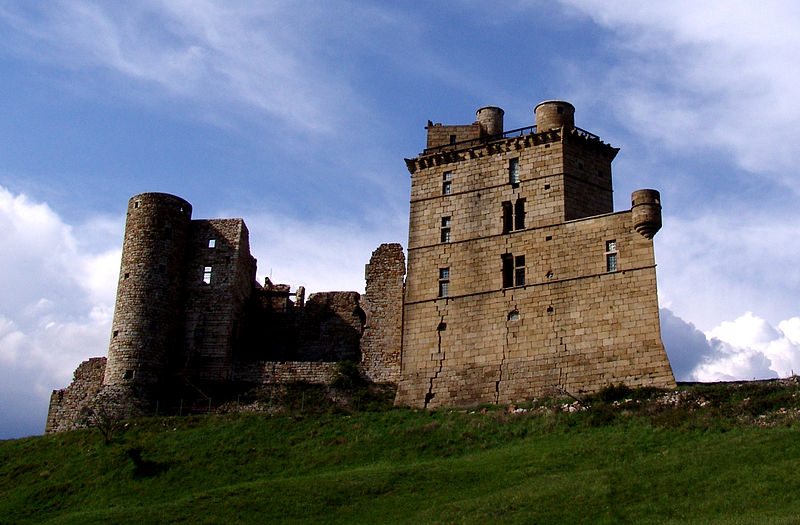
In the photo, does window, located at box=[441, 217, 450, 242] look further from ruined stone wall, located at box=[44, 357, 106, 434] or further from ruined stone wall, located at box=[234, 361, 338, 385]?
ruined stone wall, located at box=[44, 357, 106, 434]

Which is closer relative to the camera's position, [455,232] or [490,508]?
[490,508]

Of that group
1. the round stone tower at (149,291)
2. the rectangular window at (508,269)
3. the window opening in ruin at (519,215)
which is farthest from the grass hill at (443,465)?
the window opening in ruin at (519,215)

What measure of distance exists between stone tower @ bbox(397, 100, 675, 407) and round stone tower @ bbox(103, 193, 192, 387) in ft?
38.8

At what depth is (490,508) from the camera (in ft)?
97.8

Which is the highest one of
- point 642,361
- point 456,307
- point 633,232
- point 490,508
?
point 633,232

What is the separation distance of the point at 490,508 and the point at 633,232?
18306 millimetres

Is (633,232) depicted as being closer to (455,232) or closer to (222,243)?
(455,232)

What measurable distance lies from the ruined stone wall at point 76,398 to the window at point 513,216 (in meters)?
20.9

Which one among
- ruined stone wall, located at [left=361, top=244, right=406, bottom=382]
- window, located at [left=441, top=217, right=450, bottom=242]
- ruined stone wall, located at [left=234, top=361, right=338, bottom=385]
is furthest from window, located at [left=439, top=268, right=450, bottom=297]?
ruined stone wall, located at [left=234, top=361, right=338, bottom=385]

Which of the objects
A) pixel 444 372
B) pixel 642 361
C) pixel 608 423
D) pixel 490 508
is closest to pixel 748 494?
pixel 490 508

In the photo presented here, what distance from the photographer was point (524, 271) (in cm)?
4669

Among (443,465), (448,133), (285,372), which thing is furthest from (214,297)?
(443,465)

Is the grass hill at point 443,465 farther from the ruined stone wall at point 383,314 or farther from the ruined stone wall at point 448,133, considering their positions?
the ruined stone wall at point 448,133

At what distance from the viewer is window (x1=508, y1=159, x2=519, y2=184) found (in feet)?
161
